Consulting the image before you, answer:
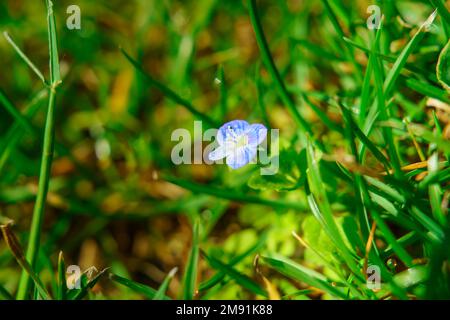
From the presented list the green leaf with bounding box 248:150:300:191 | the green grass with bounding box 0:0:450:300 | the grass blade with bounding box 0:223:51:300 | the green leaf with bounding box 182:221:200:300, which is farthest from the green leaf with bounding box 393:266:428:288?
the grass blade with bounding box 0:223:51:300

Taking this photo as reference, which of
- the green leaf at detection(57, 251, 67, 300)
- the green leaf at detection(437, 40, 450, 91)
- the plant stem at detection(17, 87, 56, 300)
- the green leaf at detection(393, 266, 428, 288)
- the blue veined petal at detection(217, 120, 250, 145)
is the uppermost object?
the green leaf at detection(437, 40, 450, 91)

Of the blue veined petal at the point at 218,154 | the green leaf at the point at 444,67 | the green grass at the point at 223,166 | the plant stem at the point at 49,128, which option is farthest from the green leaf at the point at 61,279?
the green leaf at the point at 444,67

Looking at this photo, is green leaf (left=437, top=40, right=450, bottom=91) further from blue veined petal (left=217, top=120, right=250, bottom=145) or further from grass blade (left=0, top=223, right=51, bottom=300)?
grass blade (left=0, top=223, right=51, bottom=300)

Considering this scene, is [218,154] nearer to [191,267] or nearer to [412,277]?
[191,267]

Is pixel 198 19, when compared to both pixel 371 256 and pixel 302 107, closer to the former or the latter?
pixel 302 107

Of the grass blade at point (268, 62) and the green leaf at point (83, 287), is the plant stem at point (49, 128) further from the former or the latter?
the grass blade at point (268, 62)

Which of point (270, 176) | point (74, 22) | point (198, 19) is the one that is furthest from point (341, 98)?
point (74, 22)

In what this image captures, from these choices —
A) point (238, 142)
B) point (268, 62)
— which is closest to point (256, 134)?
point (238, 142)

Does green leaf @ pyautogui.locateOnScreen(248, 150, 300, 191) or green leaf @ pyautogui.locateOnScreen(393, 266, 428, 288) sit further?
green leaf @ pyautogui.locateOnScreen(248, 150, 300, 191)

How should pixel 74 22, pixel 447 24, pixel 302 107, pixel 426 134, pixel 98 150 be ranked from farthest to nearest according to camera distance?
1. pixel 74 22
2. pixel 98 150
3. pixel 302 107
4. pixel 447 24
5. pixel 426 134
